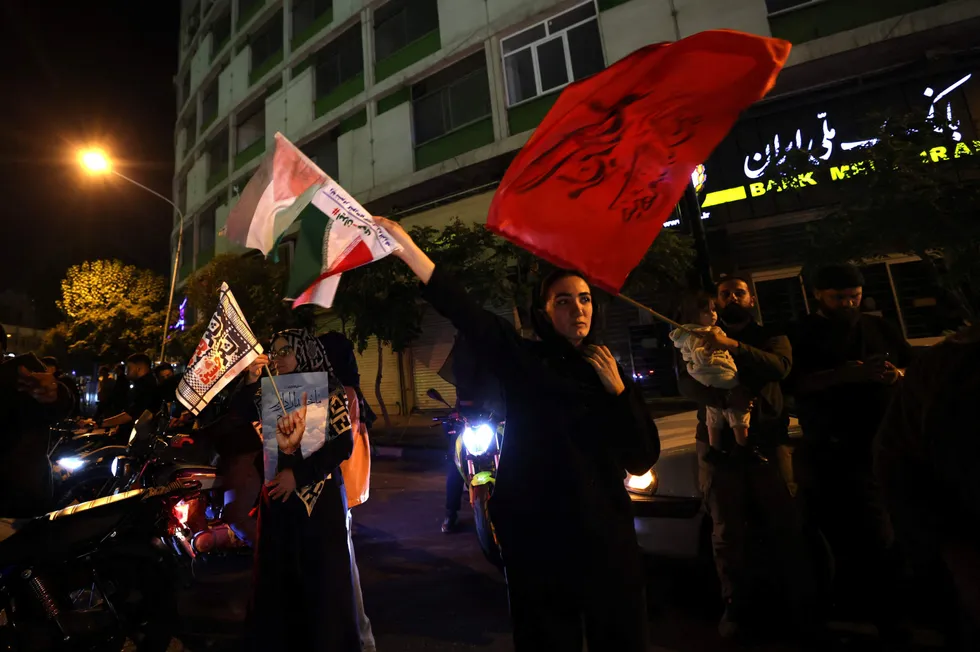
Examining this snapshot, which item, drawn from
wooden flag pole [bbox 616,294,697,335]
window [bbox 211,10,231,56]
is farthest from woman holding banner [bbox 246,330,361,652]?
window [bbox 211,10,231,56]

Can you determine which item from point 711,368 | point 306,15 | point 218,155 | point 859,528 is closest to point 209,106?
point 218,155

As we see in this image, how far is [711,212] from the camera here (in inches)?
443

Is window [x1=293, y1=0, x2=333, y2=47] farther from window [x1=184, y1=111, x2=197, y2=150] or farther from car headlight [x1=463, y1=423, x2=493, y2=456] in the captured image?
car headlight [x1=463, y1=423, x2=493, y2=456]

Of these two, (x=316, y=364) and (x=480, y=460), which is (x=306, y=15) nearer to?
(x=480, y=460)

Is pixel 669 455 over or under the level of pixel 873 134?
under

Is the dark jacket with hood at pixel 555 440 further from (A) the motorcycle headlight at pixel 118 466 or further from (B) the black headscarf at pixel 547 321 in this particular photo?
(A) the motorcycle headlight at pixel 118 466

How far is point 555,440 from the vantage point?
1.73 m

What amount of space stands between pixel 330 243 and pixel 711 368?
185 cm

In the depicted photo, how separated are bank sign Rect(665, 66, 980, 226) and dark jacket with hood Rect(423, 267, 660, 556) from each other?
8.82 metres

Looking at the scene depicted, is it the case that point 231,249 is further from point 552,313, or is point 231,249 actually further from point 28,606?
point 552,313

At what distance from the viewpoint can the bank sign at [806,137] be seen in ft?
30.1

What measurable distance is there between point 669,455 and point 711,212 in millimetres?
9613

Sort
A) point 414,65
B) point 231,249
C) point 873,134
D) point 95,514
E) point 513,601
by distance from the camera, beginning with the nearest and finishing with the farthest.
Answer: point 513,601 → point 95,514 → point 873,134 → point 414,65 → point 231,249

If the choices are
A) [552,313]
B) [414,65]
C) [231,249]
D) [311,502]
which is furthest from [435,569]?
[231,249]
